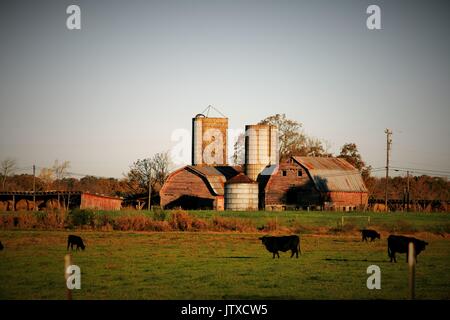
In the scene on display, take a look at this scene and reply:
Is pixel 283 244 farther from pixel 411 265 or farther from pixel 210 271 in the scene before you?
pixel 411 265

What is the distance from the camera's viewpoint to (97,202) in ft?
227

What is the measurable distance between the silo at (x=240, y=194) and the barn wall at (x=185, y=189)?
10.5ft

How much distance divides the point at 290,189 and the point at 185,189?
38.1 feet

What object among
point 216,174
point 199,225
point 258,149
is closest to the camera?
point 199,225

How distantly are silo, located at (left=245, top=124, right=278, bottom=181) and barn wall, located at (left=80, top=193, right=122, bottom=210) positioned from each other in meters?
15.6

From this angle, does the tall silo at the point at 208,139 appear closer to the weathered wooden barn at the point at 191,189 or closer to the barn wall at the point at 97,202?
the weathered wooden barn at the point at 191,189

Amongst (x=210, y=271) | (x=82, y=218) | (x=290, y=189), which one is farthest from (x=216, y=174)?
(x=210, y=271)

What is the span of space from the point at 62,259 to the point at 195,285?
26.2 ft

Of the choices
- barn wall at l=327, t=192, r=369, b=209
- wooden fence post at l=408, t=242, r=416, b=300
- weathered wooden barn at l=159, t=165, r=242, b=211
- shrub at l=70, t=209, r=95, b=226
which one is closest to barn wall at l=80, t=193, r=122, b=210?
weathered wooden barn at l=159, t=165, r=242, b=211

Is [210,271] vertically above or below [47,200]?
below

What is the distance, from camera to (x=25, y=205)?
6756 cm

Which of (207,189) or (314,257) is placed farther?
(207,189)
